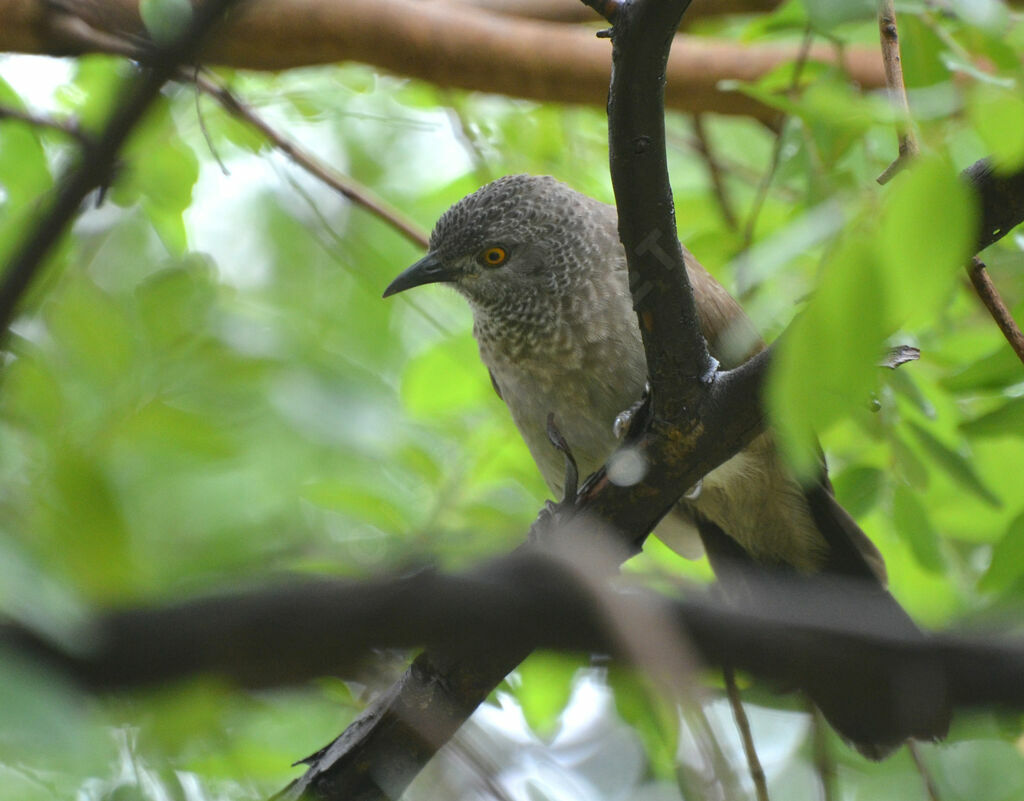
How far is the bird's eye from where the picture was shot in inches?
154

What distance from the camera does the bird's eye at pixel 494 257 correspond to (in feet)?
12.8

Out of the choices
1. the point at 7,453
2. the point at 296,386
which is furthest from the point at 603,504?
the point at 7,453

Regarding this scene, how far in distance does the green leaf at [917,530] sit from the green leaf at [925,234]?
164cm

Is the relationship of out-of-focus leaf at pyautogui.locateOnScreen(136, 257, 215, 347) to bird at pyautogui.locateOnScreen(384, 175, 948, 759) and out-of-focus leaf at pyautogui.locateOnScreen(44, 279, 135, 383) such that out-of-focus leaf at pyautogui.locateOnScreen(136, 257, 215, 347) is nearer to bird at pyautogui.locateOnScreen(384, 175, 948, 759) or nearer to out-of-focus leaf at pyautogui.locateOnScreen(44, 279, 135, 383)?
out-of-focus leaf at pyautogui.locateOnScreen(44, 279, 135, 383)

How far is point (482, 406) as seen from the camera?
4172 millimetres

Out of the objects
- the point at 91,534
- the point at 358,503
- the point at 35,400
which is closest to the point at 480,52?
the point at 358,503

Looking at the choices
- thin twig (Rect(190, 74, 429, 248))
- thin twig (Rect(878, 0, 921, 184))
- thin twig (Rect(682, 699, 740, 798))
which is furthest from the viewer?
thin twig (Rect(190, 74, 429, 248))

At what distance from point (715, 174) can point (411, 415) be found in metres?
1.62

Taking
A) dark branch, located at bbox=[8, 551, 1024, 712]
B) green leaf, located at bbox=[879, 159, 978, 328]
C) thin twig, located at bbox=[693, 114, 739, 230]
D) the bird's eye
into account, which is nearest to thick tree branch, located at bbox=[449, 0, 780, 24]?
thin twig, located at bbox=[693, 114, 739, 230]

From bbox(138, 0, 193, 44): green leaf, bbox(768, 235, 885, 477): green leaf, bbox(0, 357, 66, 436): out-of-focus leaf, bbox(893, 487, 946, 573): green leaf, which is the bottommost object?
bbox(893, 487, 946, 573): green leaf

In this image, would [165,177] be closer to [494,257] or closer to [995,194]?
[494,257]

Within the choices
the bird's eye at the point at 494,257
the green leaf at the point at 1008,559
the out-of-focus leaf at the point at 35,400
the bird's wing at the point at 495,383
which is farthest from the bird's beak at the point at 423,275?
the green leaf at the point at 1008,559

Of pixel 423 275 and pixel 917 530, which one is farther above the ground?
pixel 423 275

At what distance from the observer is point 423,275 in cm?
382
